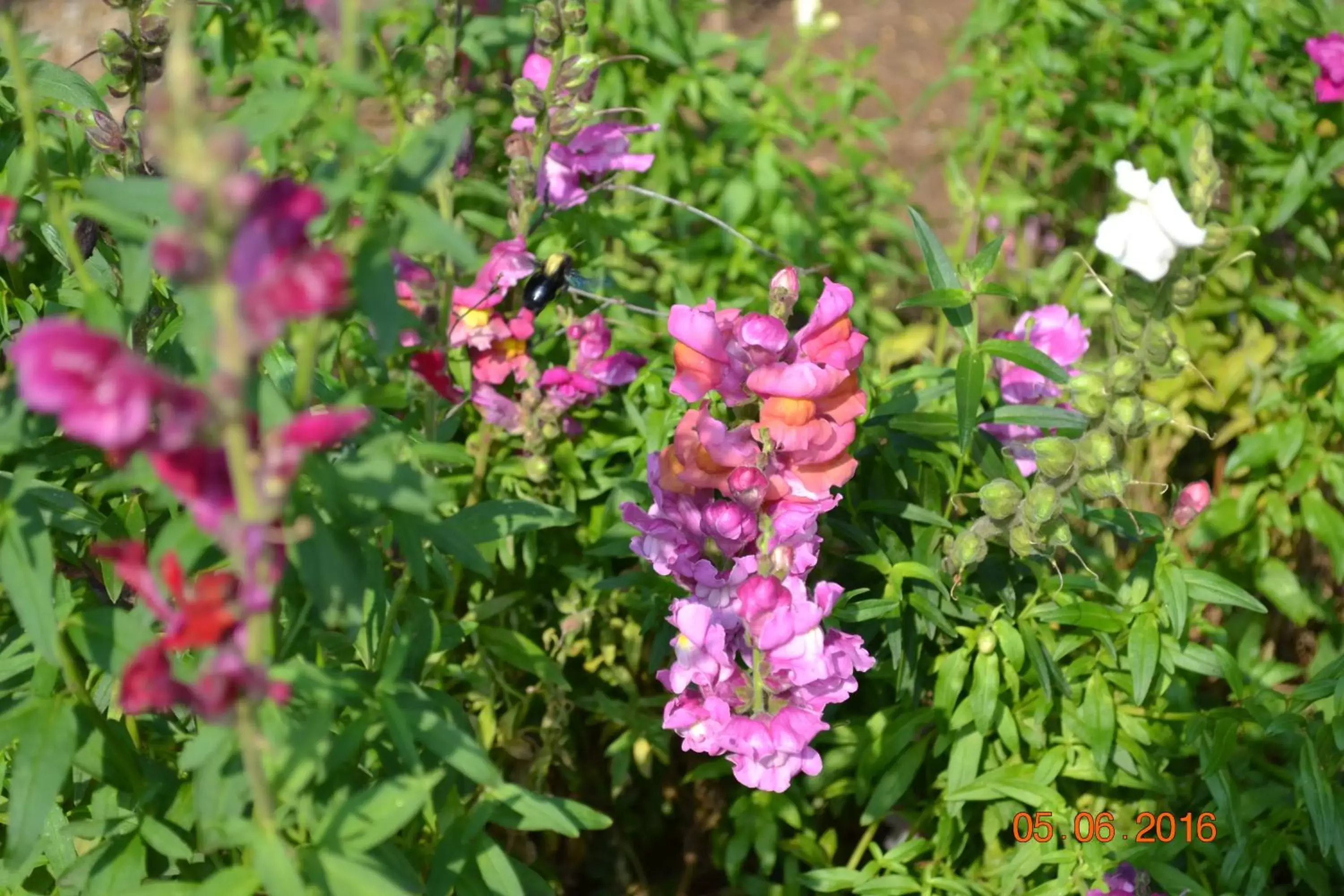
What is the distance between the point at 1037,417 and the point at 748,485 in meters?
0.60

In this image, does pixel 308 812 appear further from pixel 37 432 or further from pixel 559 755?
pixel 559 755

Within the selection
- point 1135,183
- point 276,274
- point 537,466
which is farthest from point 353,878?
point 1135,183

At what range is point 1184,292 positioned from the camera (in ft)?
6.00

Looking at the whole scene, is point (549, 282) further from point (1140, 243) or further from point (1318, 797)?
point (1318, 797)

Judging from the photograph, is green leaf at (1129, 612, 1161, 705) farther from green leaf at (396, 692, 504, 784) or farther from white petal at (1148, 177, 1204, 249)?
green leaf at (396, 692, 504, 784)

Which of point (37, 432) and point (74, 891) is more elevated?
point (37, 432)

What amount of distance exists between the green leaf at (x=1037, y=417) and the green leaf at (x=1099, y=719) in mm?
443

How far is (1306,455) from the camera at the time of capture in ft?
9.46

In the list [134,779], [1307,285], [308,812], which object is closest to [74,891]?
[134,779]

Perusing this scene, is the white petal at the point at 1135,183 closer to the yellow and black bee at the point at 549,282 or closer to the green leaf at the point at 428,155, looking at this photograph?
the yellow and black bee at the point at 549,282

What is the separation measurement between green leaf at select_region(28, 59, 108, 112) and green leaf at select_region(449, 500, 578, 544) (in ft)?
2.61

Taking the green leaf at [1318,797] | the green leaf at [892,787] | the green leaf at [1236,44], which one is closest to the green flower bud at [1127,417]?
the green leaf at [1318,797]

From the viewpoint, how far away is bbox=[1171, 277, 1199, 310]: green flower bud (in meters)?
1.82

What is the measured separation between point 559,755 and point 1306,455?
1812mm
